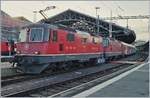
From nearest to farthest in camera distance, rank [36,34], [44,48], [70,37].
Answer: [44,48] → [36,34] → [70,37]

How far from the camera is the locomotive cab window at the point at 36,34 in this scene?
21.9 m

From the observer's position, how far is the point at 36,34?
2209 cm

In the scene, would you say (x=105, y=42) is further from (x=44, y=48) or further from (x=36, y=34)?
(x=44, y=48)

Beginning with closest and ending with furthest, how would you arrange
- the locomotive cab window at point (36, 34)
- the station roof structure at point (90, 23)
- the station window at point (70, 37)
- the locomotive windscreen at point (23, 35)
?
the locomotive cab window at point (36, 34), the locomotive windscreen at point (23, 35), the station window at point (70, 37), the station roof structure at point (90, 23)

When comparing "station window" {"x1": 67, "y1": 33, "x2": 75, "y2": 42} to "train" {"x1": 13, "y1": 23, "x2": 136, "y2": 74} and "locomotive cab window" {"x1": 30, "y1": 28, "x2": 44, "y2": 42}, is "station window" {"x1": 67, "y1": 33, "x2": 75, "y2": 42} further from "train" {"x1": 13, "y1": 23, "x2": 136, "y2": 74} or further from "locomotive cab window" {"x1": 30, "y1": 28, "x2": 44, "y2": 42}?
"locomotive cab window" {"x1": 30, "y1": 28, "x2": 44, "y2": 42}

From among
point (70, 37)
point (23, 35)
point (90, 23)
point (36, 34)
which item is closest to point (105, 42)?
point (70, 37)

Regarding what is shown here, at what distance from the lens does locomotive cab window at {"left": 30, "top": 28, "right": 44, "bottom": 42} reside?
2188 cm

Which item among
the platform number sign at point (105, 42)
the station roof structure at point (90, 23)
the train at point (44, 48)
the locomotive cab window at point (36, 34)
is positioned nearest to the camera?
the train at point (44, 48)

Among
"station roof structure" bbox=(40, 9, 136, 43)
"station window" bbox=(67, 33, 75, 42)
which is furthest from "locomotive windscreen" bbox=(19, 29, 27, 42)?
"station roof structure" bbox=(40, 9, 136, 43)

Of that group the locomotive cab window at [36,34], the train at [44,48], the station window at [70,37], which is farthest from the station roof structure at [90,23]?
the locomotive cab window at [36,34]

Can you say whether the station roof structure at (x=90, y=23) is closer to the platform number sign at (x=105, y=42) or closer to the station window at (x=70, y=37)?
the platform number sign at (x=105, y=42)

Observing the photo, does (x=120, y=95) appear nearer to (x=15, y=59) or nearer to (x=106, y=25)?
(x=15, y=59)

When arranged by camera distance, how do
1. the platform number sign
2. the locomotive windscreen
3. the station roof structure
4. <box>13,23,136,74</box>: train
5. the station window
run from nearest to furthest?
<box>13,23,136,74</box>: train, the locomotive windscreen, the station window, the platform number sign, the station roof structure

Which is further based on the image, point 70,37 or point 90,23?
point 90,23
